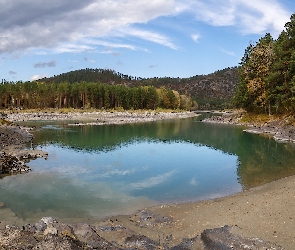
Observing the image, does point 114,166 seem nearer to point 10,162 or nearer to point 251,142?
point 10,162

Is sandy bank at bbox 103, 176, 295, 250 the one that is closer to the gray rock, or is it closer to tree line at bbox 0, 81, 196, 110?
the gray rock

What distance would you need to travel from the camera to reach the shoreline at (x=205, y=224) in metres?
13.4

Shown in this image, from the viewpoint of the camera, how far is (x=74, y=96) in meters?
158

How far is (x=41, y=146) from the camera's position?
47.1 m

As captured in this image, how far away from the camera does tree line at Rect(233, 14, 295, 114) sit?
67.6 metres

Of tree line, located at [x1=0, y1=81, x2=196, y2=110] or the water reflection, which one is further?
tree line, located at [x1=0, y1=81, x2=196, y2=110]

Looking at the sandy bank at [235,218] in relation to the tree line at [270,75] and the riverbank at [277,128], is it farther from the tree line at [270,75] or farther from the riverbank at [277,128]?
the tree line at [270,75]

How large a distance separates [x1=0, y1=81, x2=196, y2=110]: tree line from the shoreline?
13580 centimetres

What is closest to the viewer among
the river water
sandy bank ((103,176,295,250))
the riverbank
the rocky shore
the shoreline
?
the shoreline

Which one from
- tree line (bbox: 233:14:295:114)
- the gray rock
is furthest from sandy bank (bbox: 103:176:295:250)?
tree line (bbox: 233:14:295:114)

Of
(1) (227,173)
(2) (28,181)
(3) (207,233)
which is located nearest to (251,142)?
(1) (227,173)

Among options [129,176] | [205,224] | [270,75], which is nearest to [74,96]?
[270,75]

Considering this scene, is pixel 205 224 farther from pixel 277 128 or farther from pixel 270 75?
pixel 270 75

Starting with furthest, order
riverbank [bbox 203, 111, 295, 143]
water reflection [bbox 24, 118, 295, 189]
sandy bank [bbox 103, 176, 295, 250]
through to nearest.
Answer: riverbank [bbox 203, 111, 295, 143] → water reflection [bbox 24, 118, 295, 189] → sandy bank [bbox 103, 176, 295, 250]
